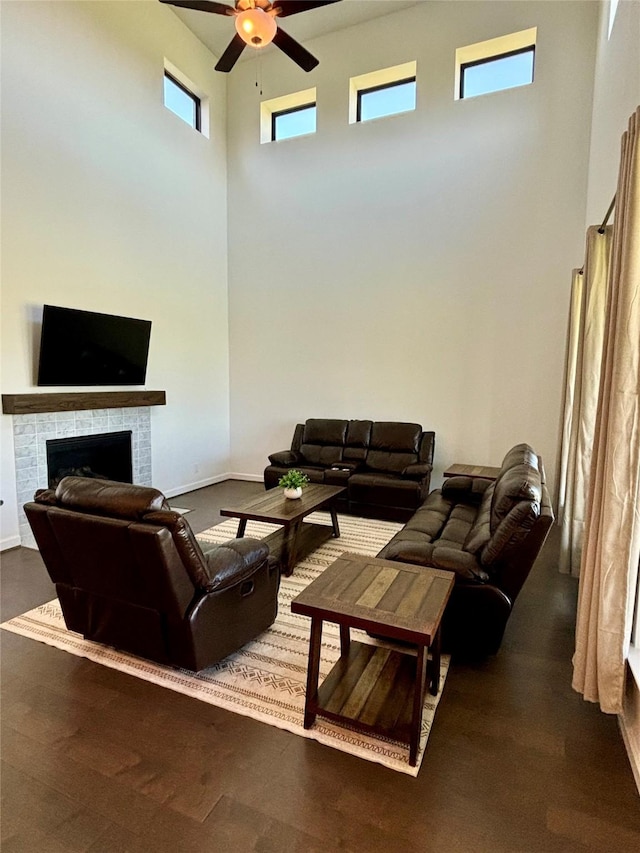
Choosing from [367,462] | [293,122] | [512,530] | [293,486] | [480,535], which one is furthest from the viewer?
[293,122]

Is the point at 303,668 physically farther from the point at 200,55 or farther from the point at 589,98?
the point at 200,55

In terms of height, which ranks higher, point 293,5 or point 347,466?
point 293,5

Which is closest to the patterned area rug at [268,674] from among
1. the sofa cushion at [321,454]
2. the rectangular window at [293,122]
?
the sofa cushion at [321,454]

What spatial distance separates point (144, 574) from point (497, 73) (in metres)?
6.64

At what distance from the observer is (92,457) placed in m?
4.89

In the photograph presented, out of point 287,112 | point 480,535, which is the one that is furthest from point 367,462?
point 287,112

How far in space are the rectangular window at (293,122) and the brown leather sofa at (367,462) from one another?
423 cm

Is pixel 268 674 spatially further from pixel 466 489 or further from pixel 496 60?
pixel 496 60

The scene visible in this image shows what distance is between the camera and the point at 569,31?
482 cm

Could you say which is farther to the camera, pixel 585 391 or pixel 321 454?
pixel 321 454

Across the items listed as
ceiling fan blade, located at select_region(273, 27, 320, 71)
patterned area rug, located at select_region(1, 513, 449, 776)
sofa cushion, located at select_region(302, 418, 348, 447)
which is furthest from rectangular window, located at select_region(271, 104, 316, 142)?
patterned area rug, located at select_region(1, 513, 449, 776)

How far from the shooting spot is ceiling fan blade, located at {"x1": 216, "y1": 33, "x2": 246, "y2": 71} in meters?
3.86

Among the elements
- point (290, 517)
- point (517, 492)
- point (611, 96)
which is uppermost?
point (611, 96)

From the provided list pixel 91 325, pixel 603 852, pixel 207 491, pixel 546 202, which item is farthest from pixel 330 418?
pixel 603 852
